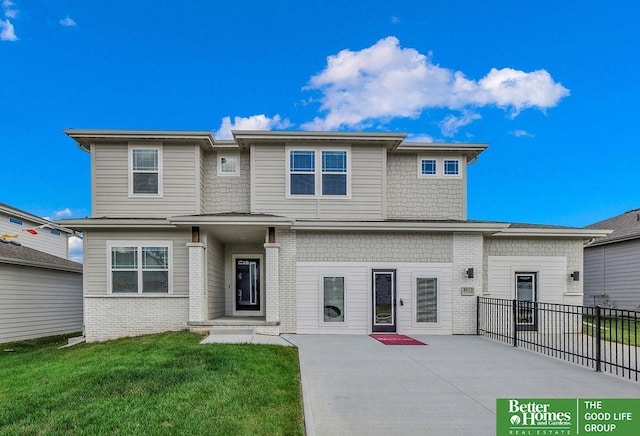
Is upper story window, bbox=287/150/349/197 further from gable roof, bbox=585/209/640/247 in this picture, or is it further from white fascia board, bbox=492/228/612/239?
gable roof, bbox=585/209/640/247

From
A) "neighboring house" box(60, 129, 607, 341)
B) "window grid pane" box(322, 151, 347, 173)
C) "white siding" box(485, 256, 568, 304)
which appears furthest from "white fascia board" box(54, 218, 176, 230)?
"white siding" box(485, 256, 568, 304)

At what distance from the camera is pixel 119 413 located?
14.8ft

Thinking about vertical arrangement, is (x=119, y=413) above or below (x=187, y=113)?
below

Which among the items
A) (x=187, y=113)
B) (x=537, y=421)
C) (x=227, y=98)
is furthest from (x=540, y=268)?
(x=187, y=113)

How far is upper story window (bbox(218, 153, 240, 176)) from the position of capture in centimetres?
1315

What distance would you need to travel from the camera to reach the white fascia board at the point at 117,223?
11164 millimetres

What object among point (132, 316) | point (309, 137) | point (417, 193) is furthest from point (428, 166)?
point (132, 316)

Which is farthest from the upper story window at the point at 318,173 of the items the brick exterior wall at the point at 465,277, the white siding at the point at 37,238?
the white siding at the point at 37,238

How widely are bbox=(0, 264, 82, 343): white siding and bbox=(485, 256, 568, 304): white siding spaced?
15.0 m

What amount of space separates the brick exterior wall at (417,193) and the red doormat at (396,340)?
12.7 feet

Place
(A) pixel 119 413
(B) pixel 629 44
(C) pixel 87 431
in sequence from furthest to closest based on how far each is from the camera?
(B) pixel 629 44, (A) pixel 119 413, (C) pixel 87 431

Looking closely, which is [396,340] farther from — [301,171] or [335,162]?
[301,171]

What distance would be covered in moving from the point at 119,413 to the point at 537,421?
15.3ft

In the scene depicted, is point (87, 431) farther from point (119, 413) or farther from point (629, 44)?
point (629, 44)
